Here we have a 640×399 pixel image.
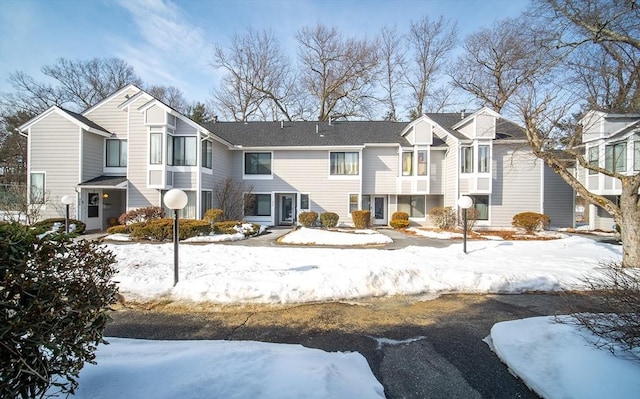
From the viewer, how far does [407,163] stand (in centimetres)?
1925

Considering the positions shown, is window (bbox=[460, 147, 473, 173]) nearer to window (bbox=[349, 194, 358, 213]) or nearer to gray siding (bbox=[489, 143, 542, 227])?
gray siding (bbox=[489, 143, 542, 227])

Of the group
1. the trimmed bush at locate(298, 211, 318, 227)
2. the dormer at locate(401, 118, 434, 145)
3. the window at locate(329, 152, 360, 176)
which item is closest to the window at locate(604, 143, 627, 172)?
the dormer at locate(401, 118, 434, 145)

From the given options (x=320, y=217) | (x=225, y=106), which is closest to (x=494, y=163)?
(x=320, y=217)

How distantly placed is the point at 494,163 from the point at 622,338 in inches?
708

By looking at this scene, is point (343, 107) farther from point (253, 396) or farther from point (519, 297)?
point (253, 396)

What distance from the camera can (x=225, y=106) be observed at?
3170 centimetres

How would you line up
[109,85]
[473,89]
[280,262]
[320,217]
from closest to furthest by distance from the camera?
[280,262], [320,217], [473,89], [109,85]

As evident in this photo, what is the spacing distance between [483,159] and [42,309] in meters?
20.3

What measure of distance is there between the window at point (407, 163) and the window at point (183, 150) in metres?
13.5

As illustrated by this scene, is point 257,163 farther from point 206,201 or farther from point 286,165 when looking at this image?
point 206,201

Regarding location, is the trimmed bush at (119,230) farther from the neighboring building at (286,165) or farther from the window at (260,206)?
the window at (260,206)

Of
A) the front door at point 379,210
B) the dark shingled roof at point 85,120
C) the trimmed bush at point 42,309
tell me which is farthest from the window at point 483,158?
Answer: the dark shingled roof at point 85,120

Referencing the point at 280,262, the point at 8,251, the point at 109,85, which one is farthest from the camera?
the point at 109,85

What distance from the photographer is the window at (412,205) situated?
19750 mm
